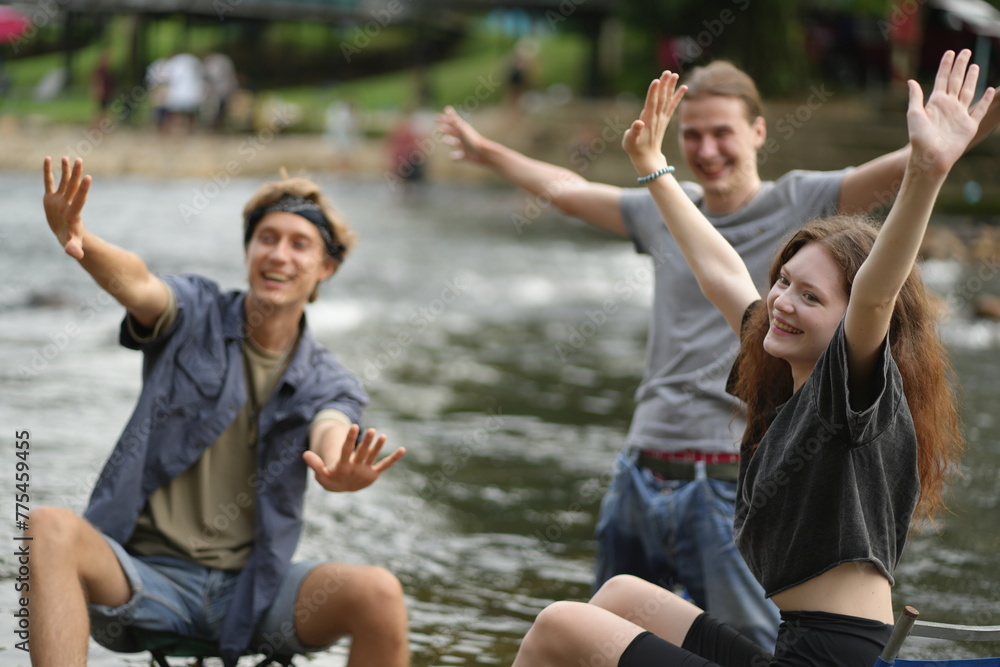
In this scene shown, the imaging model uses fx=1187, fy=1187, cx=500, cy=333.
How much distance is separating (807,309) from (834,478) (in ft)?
1.19

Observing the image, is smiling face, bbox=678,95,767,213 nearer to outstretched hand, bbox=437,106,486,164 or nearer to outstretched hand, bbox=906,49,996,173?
outstretched hand, bbox=437,106,486,164

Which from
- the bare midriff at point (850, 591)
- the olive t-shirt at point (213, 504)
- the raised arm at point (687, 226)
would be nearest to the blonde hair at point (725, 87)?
the raised arm at point (687, 226)

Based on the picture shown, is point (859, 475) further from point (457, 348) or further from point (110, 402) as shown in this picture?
point (457, 348)

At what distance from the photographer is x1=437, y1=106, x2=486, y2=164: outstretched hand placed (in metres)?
4.15

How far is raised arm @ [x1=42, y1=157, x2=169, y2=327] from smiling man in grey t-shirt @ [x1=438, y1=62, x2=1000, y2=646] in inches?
60.0

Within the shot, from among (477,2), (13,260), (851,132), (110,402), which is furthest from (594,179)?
(110,402)

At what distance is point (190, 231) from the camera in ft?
58.7

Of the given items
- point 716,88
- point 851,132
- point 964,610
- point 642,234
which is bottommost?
point 964,610

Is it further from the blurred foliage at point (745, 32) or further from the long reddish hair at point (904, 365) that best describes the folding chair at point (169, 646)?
the blurred foliage at point (745, 32)

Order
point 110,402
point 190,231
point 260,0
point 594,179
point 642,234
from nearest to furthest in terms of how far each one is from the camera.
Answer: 1. point 642,234
2. point 110,402
3. point 190,231
4. point 594,179
5. point 260,0

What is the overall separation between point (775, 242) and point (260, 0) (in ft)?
119

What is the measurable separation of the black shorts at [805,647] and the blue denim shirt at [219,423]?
4.26ft

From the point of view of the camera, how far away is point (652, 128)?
3.15m

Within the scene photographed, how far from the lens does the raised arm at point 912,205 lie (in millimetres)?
2156
